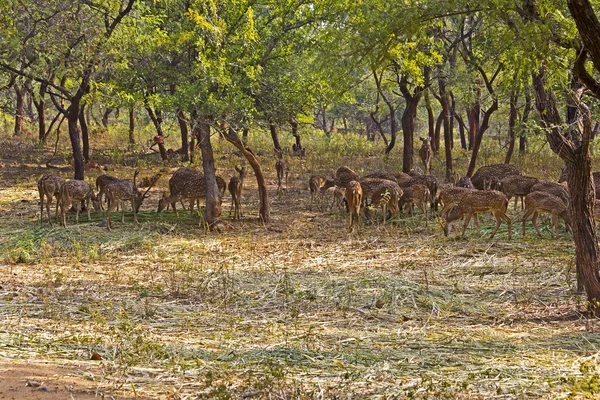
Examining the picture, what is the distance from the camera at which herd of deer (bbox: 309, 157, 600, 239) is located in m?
14.0

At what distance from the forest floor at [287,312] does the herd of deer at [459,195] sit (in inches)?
17.0

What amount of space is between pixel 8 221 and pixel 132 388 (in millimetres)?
10528

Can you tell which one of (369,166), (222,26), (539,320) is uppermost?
(222,26)

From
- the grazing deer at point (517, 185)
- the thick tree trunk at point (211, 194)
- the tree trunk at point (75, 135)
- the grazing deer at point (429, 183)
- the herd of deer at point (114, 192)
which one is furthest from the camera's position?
the tree trunk at point (75, 135)

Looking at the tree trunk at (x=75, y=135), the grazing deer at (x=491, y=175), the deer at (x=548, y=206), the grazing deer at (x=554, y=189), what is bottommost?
the deer at (x=548, y=206)

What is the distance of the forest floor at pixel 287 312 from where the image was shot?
6234 mm

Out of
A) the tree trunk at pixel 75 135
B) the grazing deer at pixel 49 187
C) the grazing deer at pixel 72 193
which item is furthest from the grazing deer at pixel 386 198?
the tree trunk at pixel 75 135

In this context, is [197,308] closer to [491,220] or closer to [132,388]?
[132,388]

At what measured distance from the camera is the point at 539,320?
8727mm

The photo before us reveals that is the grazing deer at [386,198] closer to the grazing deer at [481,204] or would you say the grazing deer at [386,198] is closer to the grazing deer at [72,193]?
the grazing deer at [481,204]

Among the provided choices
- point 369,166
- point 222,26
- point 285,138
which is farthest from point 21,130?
point 222,26

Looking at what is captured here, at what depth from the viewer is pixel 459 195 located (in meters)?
14.8

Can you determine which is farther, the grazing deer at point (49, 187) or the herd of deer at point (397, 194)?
the grazing deer at point (49, 187)

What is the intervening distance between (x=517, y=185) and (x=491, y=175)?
1.67 metres
